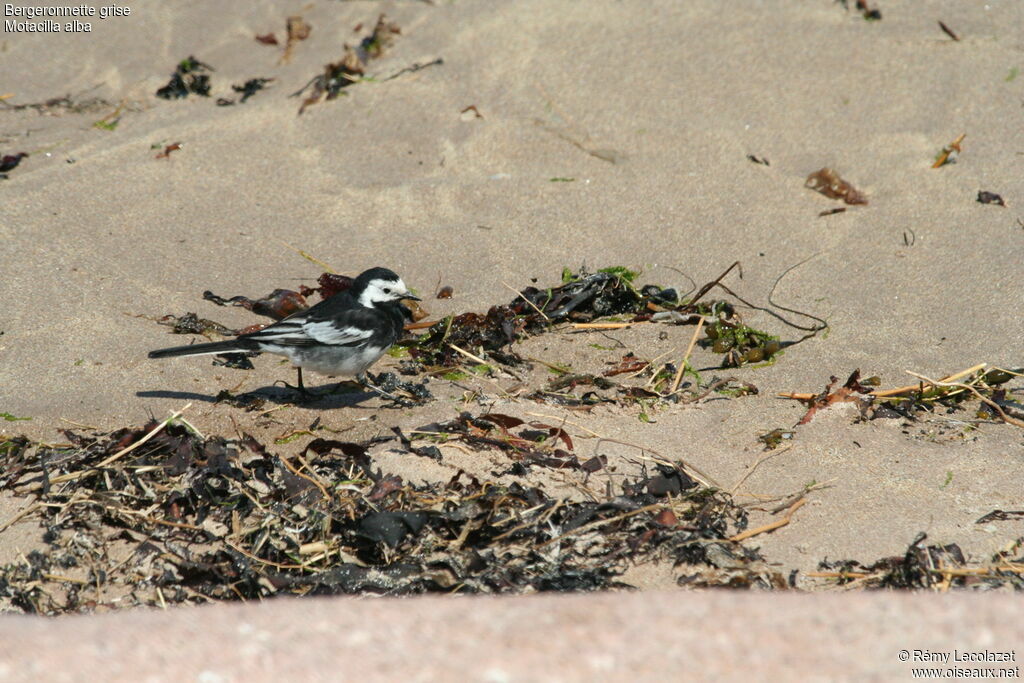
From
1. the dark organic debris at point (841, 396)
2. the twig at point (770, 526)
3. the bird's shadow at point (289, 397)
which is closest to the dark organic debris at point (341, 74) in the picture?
the bird's shadow at point (289, 397)

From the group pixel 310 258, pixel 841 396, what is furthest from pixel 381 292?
pixel 841 396

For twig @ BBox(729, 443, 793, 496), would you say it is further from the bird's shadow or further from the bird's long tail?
the bird's long tail

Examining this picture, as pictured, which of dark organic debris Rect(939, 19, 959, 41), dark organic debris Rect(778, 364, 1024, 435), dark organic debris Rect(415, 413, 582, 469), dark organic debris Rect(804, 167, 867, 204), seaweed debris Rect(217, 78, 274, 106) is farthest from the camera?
seaweed debris Rect(217, 78, 274, 106)

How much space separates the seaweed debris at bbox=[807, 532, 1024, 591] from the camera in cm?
339

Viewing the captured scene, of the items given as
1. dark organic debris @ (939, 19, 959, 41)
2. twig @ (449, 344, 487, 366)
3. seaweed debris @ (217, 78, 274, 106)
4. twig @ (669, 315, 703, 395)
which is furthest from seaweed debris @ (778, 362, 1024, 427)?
seaweed debris @ (217, 78, 274, 106)

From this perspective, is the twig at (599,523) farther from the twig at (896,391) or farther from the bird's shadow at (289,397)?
the bird's shadow at (289,397)

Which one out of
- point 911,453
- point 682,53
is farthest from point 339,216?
point 911,453

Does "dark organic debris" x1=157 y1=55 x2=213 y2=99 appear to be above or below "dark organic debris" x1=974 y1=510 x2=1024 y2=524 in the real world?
above

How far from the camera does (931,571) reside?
11.2 ft

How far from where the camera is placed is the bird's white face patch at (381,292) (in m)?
5.36

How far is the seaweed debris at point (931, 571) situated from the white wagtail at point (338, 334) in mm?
2704

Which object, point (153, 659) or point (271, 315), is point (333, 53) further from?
point (153, 659)

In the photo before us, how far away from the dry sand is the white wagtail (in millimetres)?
279

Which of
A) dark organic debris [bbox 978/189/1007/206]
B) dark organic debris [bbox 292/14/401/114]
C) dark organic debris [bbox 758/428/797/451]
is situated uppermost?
dark organic debris [bbox 292/14/401/114]
